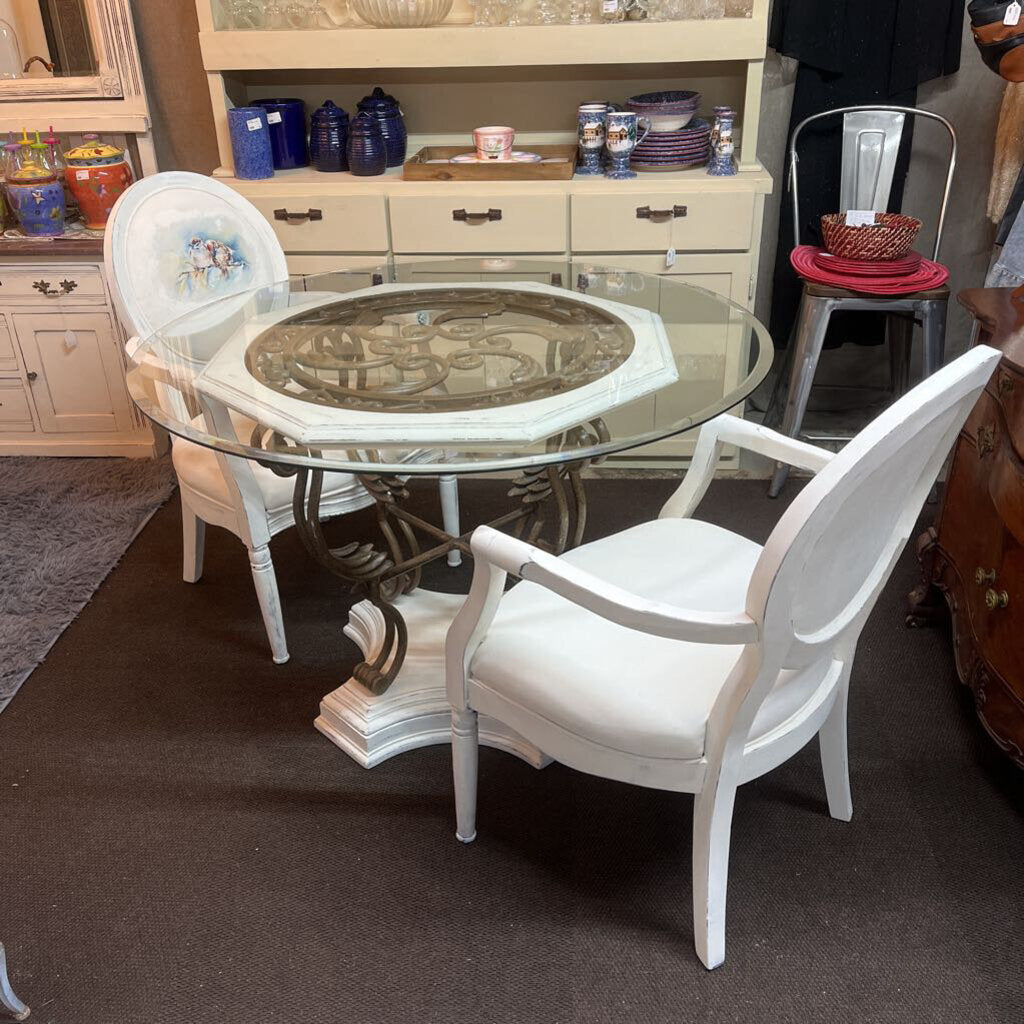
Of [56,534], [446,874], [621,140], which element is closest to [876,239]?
[621,140]

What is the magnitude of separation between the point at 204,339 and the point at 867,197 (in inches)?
74.5

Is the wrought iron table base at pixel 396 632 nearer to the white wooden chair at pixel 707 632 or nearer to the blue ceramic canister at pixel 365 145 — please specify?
the white wooden chair at pixel 707 632

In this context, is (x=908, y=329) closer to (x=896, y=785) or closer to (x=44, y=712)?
(x=896, y=785)

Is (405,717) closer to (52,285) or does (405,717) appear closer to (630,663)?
(630,663)

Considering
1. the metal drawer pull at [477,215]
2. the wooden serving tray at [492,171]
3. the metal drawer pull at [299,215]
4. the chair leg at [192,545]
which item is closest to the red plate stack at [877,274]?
the wooden serving tray at [492,171]

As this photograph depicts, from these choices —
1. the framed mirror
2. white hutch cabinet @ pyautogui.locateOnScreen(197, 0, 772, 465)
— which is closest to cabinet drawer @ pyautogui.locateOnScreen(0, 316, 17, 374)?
the framed mirror

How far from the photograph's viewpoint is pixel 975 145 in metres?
2.84

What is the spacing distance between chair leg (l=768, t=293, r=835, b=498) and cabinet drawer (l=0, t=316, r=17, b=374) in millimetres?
2239

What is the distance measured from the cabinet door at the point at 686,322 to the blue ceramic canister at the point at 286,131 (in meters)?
0.89

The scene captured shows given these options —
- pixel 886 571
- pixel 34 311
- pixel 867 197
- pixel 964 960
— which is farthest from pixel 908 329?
pixel 34 311

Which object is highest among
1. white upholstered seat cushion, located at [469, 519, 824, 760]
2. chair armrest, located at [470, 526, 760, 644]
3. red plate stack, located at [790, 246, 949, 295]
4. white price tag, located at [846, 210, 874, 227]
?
white price tag, located at [846, 210, 874, 227]

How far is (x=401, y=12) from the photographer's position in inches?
102

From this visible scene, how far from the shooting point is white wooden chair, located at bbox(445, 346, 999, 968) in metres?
1.08

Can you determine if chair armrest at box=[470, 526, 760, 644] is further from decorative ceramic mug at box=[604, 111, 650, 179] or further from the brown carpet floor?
decorative ceramic mug at box=[604, 111, 650, 179]
